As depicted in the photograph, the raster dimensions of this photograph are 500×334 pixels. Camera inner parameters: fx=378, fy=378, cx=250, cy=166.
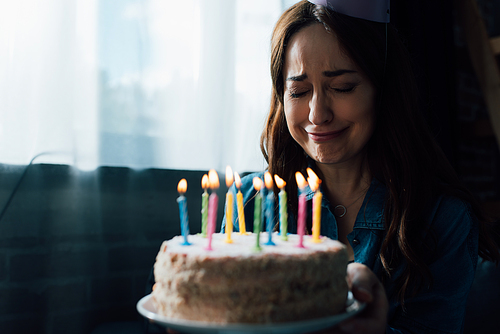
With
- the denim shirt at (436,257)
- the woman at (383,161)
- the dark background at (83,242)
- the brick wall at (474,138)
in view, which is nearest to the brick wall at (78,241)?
the dark background at (83,242)

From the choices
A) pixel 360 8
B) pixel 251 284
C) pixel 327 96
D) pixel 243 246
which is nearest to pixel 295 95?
pixel 327 96

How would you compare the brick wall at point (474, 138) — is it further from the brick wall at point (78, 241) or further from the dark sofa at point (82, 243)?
the brick wall at point (78, 241)

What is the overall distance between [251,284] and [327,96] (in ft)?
2.38

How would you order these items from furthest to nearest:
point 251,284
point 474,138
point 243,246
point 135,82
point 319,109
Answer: point 474,138 < point 135,82 < point 319,109 < point 243,246 < point 251,284

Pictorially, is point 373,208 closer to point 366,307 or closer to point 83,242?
point 366,307

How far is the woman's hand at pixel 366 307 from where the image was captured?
0.74 meters

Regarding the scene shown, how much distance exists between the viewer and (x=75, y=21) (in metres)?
1.57

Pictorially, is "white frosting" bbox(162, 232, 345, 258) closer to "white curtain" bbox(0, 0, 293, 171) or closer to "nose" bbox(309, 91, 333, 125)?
"nose" bbox(309, 91, 333, 125)

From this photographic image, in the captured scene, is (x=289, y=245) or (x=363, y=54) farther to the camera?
(x=363, y=54)

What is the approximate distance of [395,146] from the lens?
1.33 metres

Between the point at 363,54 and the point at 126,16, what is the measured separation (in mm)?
1076

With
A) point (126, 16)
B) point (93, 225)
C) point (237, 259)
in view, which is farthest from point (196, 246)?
point (126, 16)

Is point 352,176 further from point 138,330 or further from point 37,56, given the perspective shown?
point 37,56

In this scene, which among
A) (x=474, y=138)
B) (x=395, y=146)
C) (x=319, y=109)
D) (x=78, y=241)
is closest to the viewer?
(x=319, y=109)
